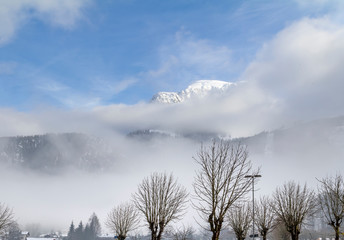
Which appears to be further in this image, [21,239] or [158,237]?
[21,239]

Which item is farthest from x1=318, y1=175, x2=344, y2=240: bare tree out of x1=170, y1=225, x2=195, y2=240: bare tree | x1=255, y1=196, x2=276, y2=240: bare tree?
x1=170, y1=225, x2=195, y2=240: bare tree

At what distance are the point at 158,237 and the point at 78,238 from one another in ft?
496

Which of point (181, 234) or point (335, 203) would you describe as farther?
point (181, 234)

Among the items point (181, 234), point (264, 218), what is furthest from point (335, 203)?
point (181, 234)

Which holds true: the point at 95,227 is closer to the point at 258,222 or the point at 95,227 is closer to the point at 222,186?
the point at 258,222

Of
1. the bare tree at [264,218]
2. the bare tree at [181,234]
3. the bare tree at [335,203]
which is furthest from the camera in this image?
the bare tree at [181,234]

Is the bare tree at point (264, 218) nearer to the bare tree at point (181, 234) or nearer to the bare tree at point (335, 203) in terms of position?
the bare tree at point (335, 203)

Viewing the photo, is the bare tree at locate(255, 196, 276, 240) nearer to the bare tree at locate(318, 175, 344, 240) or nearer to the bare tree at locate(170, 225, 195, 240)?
the bare tree at locate(318, 175, 344, 240)

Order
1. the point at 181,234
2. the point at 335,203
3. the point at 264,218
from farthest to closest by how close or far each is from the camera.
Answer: the point at 181,234 < the point at 264,218 < the point at 335,203

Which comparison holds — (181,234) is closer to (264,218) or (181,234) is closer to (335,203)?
(264,218)

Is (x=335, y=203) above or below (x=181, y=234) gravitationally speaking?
above

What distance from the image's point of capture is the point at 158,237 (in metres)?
32.4

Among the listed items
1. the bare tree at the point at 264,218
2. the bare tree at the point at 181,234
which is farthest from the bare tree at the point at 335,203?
the bare tree at the point at 181,234

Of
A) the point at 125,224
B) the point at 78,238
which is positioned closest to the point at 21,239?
the point at 78,238
